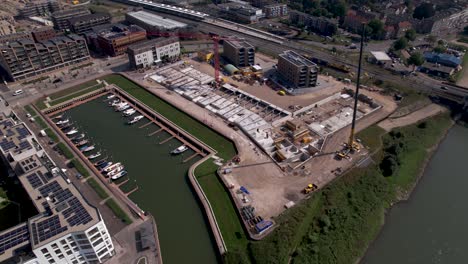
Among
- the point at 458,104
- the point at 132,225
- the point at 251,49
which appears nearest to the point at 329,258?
the point at 132,225

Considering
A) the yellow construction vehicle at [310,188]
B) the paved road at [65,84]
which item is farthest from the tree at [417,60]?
the paved road at [65,84]

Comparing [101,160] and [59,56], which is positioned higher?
[59,56]

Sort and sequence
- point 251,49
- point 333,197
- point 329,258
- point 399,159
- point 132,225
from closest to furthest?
point 329,258 < point 132,225 < point 333,197 < point 399,159 < point 251,49

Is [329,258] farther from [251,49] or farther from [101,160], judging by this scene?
[251,49]

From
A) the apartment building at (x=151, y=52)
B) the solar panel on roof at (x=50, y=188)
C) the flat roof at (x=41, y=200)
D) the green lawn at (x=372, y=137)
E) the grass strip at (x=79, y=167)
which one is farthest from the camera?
the apartment building at (x=151, y=52)

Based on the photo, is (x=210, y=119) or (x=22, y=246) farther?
(x=210, y=119)

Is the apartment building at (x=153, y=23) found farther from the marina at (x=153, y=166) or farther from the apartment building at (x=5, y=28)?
the marina at (x=153, y=166)

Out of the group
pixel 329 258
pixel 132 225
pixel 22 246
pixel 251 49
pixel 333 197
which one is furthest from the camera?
→ pixel 251 49

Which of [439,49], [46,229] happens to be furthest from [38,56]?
[439,49]

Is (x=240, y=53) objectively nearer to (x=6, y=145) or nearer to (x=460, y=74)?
(x=6, y=145)
